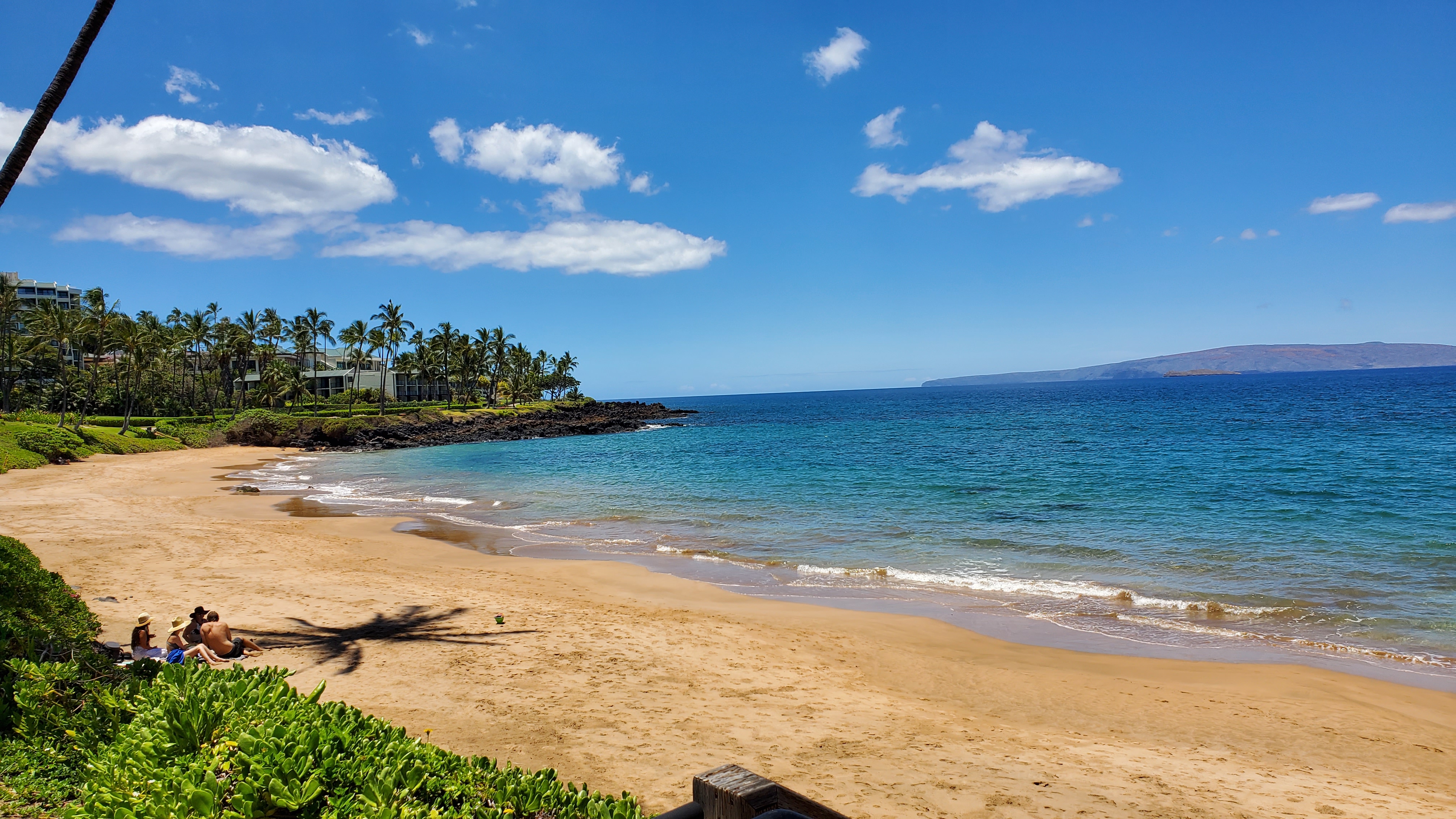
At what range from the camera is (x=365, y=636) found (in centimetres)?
1072

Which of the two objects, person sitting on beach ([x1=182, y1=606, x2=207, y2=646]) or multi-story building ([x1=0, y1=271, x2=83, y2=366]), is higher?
multi-story building ([x1=0, y1=271, x2=83, y2=366])

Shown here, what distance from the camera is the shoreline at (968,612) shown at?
404 inches

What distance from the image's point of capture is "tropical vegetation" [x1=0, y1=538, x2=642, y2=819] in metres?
2.95

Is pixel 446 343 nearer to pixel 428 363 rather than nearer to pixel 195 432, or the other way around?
pixel 428 363

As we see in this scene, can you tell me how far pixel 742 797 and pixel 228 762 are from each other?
260 cm

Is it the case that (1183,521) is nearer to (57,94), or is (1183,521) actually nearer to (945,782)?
(945,782)

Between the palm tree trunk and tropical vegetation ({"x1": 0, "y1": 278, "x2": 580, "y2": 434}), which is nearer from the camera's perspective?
the palm tree trunk

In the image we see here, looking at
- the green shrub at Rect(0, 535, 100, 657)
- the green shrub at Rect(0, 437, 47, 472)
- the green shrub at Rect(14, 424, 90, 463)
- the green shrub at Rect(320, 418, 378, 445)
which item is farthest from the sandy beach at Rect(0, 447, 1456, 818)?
the green shrub at Rect(320, 418, 378, 445)

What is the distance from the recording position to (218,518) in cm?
2292

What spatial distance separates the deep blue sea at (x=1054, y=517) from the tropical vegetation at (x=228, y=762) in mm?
11433

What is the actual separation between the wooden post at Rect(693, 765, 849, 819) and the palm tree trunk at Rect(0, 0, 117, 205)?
8.83 m

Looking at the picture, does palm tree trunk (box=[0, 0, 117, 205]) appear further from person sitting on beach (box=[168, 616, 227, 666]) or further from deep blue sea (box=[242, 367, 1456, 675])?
deep blue sea (box=[242, 367, 1456, 675])

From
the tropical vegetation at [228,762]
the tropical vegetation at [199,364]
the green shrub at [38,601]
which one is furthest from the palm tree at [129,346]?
the tropical vegetation at [228,762]

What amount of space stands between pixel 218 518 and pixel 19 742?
22466 mm
